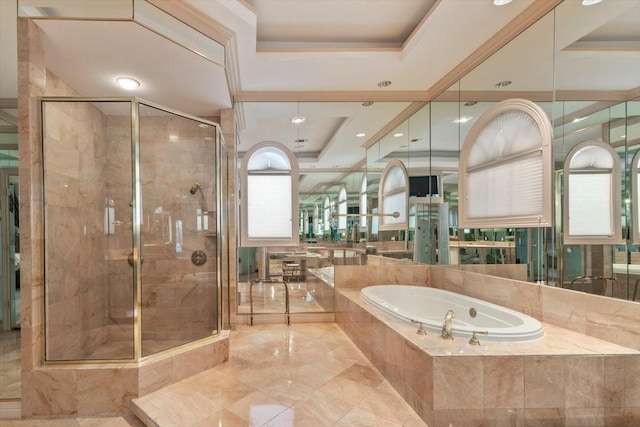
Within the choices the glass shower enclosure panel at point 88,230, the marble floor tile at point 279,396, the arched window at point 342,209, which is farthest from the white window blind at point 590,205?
the glass shower enclosure panel at point 88,230

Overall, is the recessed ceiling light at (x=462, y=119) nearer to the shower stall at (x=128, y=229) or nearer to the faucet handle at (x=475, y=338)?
the faucet handle at (x=475, y=338)

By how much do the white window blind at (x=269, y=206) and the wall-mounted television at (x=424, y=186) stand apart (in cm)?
154

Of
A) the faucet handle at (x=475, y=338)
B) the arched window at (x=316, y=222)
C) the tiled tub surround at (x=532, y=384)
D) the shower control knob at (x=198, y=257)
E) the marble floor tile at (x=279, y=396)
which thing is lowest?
the marble floor tile at (x=279, y=396)

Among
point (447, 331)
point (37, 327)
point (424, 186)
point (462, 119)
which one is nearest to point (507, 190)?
point (462, 119)

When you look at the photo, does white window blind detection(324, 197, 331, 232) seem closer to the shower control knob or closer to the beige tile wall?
the shower control knob

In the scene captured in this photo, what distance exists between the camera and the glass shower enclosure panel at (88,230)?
7.02 ft

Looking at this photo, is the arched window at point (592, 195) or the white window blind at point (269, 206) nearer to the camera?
the arched window at point (592, 195)

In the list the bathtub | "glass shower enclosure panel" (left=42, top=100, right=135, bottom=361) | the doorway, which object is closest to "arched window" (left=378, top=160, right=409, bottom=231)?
the bathtub

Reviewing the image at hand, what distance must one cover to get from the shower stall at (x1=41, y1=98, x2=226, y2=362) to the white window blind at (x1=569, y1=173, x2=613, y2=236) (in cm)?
299

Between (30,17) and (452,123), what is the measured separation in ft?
11.8

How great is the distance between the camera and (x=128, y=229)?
2770 mm

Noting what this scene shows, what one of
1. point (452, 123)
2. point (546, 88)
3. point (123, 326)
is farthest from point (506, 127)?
point (123, 326)

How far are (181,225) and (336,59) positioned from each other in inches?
93.2

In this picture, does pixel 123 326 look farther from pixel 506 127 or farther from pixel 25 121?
pixel 506 127
